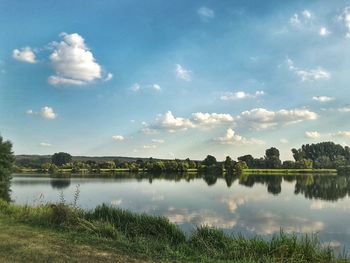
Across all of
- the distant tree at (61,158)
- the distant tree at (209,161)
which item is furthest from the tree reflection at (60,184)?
the distant tree at (61,158)

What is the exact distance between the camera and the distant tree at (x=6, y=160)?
44062 mm

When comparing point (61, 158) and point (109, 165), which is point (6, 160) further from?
point (61, 158)

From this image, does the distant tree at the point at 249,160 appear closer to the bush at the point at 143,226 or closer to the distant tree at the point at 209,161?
the distant tree at the point at 209,161

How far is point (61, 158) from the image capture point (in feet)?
530

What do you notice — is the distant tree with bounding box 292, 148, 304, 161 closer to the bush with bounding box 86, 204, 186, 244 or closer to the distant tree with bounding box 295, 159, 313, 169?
the distant tree with bounding box 295, 159, 313, 169

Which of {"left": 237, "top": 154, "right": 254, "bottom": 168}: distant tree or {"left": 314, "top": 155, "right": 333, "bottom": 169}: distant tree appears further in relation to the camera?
{"left": 237, "top": 154, "right": 254, "bottom": 168}: distant tree

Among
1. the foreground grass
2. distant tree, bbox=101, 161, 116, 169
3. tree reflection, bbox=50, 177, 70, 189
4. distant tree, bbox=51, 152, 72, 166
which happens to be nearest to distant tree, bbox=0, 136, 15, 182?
tree reflection, bbox=50, 177, 70, 189

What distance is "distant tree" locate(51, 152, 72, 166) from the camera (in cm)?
15962

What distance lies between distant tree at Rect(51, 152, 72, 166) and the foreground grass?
151 m

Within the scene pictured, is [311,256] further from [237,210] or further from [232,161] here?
[232,161]

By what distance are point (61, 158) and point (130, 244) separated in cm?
15885

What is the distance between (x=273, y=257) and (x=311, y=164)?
134 meters

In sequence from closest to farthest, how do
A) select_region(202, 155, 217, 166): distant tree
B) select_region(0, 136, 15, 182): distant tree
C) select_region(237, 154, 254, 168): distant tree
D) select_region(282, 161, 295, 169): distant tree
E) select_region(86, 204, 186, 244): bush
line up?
1. select_region(86, 204, 186, 244): bush
2. select_region(0, 136, 15, 182): distant tree
3. select_region(282, 161, 295, 169): distant tree
4. select_region(202, 155, 217, 166): distant tree
5. select_region(237, 154, 254, 168): distant tree

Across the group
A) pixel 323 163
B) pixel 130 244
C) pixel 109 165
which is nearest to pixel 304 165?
pixel 323 163
